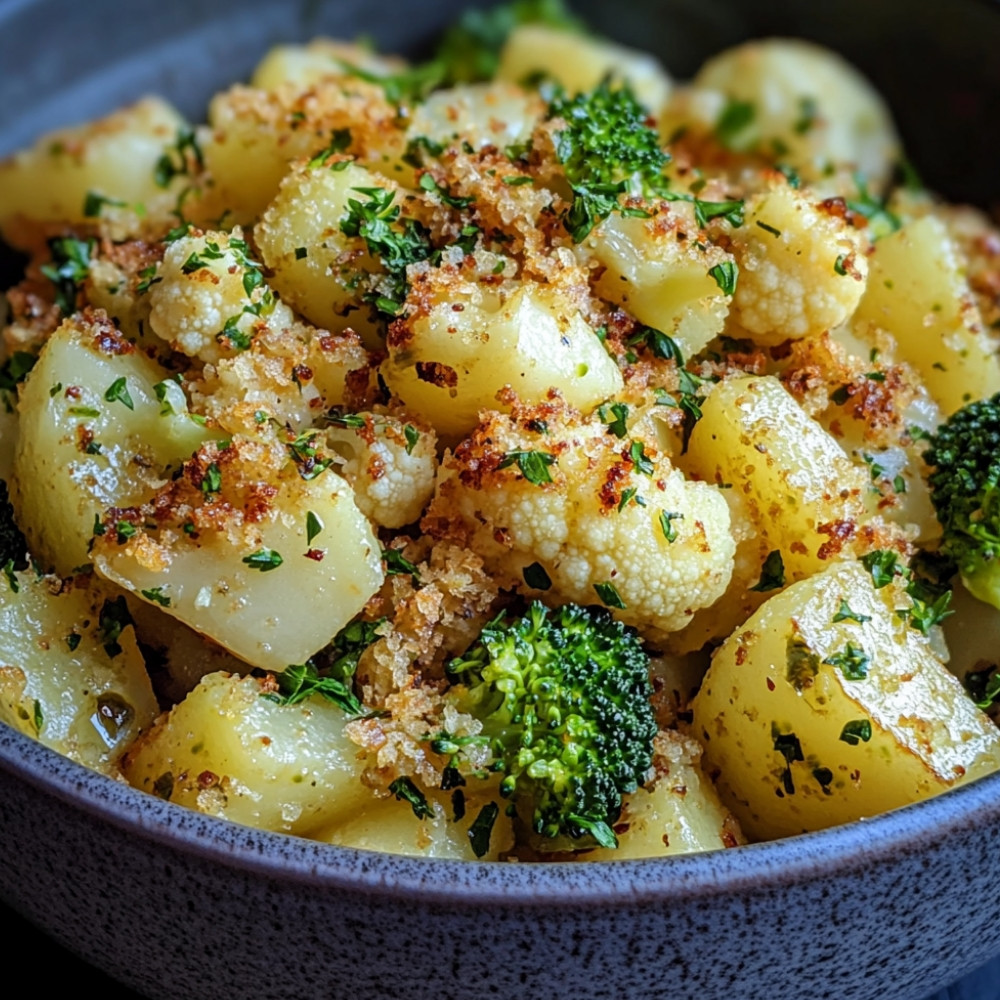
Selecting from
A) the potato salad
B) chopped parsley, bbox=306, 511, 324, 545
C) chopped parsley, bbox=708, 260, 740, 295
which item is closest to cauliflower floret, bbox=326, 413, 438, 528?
the potato salad

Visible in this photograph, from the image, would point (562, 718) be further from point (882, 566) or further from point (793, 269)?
point (793, 269)

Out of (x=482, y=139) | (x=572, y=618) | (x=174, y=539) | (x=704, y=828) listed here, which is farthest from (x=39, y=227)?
(x=704, y=828)

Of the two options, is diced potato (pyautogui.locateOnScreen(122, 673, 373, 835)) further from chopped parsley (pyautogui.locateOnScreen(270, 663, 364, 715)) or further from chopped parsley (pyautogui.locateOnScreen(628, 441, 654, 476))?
chopped parsley (pyautogui.locateOnScreen(628, 441, 654, 476))

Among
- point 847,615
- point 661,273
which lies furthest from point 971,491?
point 661,273

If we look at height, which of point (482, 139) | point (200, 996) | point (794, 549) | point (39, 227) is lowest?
point (200, 996)

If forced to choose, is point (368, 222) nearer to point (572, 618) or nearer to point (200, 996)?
point (572, 618)

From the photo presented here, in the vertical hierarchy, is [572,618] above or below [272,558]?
below

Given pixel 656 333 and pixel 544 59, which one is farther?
pixel 544 59
